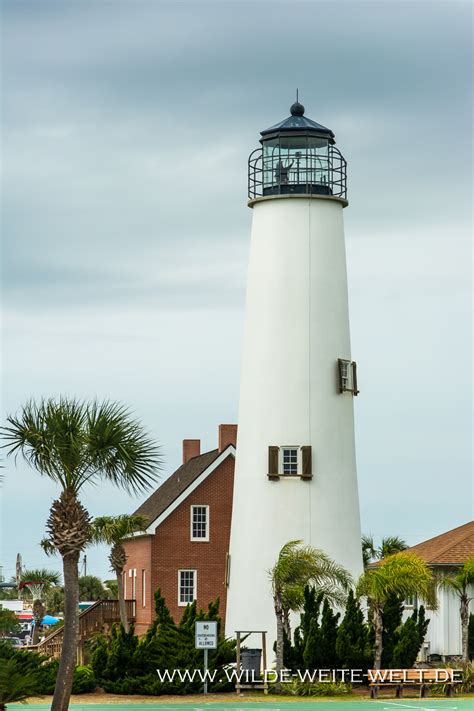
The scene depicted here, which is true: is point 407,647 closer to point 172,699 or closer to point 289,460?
point 172,699

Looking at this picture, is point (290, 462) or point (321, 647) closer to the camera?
point (321, 647)

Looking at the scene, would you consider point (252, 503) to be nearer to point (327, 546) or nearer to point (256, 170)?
point (327, 546)

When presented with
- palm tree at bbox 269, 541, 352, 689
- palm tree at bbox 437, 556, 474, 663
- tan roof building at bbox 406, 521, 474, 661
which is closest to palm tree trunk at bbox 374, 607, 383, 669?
palm tree at bbox 269, 541, 352, 689

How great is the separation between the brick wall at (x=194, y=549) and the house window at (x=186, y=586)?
147 mm

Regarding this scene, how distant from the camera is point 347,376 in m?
44.8

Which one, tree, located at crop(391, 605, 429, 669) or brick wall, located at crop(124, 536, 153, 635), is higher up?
brick wall, located at crop(124, 536, 153, 635)

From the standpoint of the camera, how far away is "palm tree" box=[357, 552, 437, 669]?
39.5m

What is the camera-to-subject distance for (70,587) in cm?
3012

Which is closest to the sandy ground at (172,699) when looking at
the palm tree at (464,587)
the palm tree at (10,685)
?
the palm tree at (464,587)

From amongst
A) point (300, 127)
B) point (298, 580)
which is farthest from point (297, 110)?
point (298, 580)

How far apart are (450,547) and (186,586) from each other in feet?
35.3

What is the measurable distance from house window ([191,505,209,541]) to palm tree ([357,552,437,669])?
16.2 metres

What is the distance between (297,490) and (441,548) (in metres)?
8.72

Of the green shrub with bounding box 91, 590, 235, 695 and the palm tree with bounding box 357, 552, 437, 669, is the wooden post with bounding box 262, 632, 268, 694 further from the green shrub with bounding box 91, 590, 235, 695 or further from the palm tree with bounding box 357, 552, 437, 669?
the palm tree with bounding box 357, 552, 437, 669
